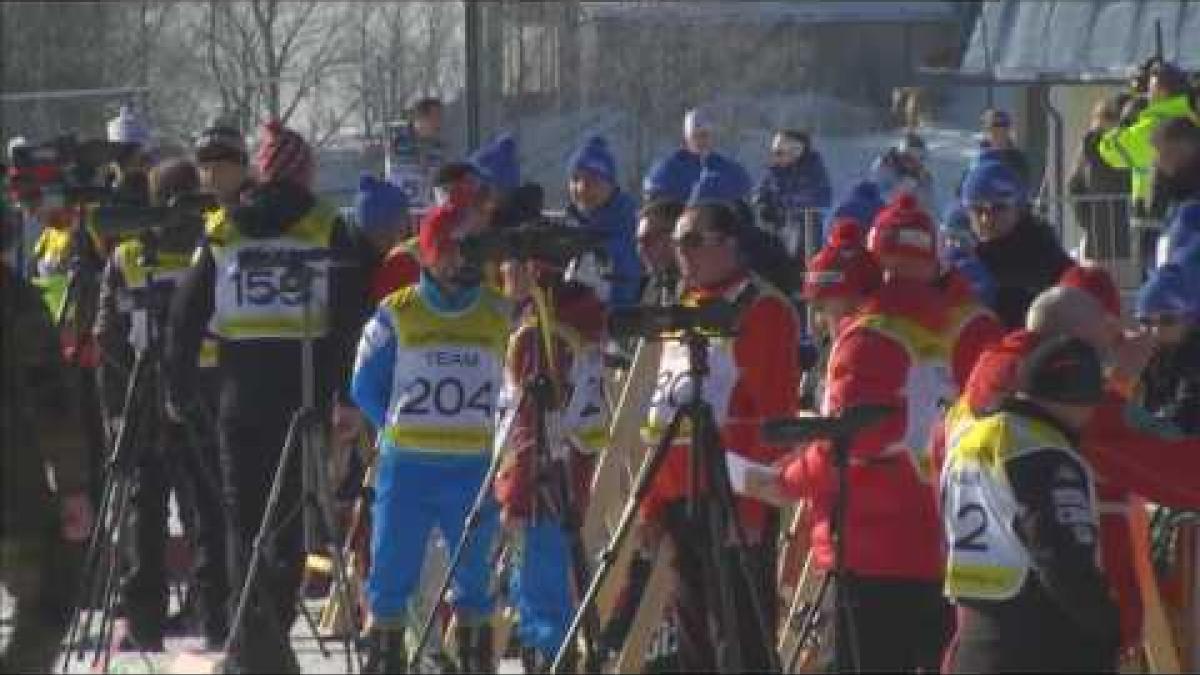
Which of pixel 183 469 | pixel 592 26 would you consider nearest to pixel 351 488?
pixel 183 469

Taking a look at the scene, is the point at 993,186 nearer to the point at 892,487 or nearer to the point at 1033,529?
the point at 892,487

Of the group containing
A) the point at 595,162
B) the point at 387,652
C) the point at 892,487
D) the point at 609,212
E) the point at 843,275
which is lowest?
the point at 387,652

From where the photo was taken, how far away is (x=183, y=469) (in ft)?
50.4

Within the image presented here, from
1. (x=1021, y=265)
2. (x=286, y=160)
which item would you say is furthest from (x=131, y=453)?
(x=1021, y=265)

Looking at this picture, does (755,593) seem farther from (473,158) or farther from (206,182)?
(473,158)

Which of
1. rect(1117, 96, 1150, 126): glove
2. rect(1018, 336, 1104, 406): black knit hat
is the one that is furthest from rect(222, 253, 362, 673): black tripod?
rect(1117, 96, 1150, 126): glove

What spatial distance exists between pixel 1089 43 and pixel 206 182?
16343 mm

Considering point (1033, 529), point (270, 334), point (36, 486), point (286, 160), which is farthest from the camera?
point (286, 160)

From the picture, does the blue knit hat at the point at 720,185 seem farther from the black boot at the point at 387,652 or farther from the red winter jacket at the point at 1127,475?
the red winter jacket at the point at 1127,475

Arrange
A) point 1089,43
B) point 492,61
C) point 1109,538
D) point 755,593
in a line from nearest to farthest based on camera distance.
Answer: point 1109,538 → point 755,593 → point 1089,43 → point 492,61

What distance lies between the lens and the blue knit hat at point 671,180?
17.1 meters

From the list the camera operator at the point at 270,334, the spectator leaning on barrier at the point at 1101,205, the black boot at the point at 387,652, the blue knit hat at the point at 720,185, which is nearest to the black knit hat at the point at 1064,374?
the black boot at the point at 387,652

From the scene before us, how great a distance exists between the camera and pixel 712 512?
1131 cm

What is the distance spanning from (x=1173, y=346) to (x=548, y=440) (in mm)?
2172
